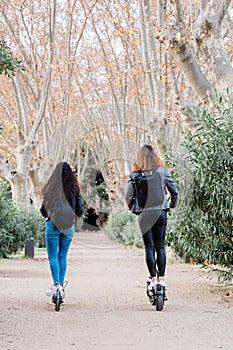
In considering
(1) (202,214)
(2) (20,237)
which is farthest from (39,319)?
(2) (20,237)

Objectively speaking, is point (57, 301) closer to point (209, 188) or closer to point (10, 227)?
point (209, 188)

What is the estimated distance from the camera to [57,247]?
23.9ft

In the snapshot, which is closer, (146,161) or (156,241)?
(156,241)

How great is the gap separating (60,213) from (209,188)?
6.71 feet

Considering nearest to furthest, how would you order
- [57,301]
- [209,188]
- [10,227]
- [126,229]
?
[57,301] → [209,188] → [10,227] → [126,229]

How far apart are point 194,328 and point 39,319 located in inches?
67.6

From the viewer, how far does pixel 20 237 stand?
1584 centimetres

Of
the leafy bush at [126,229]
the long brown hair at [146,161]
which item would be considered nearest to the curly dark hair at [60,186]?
the long brown hair at [146,161]

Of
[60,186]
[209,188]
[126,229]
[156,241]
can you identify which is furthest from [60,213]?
[126,229]

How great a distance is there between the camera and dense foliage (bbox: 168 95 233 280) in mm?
7609

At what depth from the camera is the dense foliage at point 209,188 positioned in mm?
7609

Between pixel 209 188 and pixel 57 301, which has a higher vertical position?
pixel 209 188

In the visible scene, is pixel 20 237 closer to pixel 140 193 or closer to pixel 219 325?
pixel 140 193

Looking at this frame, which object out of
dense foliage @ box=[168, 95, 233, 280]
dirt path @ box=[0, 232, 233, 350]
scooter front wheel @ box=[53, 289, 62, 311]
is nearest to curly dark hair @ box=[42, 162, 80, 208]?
scooter front wheel @ box=[53, 289, 62, 311]
